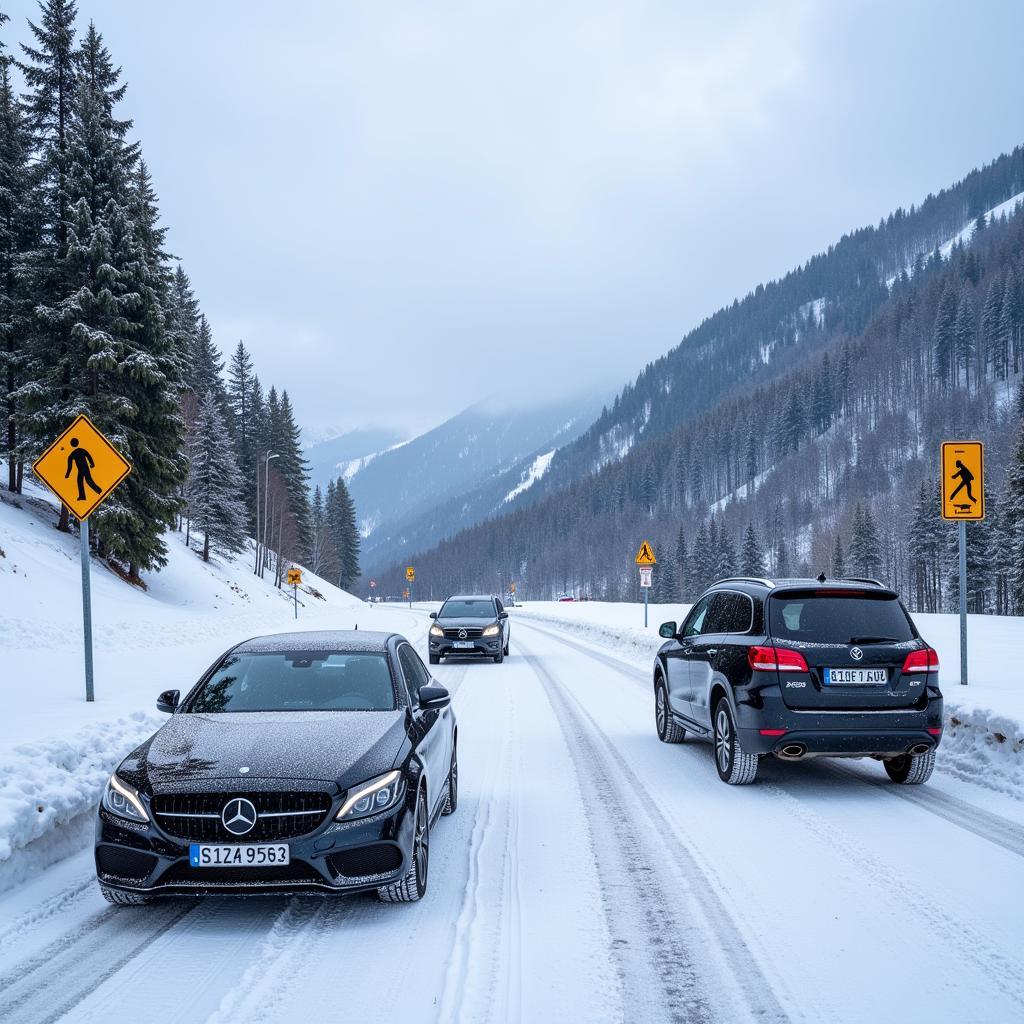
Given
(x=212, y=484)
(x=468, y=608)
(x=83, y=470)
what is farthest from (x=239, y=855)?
(x=212, y=484)

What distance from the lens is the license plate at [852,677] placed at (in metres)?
7.14

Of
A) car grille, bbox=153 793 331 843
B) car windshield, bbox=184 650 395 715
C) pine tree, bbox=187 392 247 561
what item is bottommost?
car grille, bbox=153 793 331 843

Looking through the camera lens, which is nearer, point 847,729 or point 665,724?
point 847,729

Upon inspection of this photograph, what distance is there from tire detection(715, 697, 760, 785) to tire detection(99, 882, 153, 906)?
4903mm

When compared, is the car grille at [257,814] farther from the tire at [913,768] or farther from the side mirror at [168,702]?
the tire at [913,768]

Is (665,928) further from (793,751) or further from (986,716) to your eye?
(986,716)

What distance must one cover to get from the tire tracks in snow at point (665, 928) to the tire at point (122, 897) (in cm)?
240

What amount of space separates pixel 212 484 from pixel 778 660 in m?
46.6

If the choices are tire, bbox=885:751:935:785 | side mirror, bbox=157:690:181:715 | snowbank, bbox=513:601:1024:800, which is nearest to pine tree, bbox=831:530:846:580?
snowbank, bbox=513:601:1024:800

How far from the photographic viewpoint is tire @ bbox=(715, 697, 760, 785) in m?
7.53

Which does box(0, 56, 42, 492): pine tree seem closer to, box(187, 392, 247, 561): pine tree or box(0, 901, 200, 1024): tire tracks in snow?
box(187, 392, 247, 561): pine tree

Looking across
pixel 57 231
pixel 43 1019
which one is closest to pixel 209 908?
pixel 43 1019

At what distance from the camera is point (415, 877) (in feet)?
15.4

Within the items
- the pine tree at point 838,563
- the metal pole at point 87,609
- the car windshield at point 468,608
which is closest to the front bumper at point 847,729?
the metal pole at point 87,609
